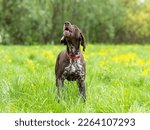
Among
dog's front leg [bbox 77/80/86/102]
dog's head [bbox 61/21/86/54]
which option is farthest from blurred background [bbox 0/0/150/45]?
dog's head [bbox 61/21/86/54]

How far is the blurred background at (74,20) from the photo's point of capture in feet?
120

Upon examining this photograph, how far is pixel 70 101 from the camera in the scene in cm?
677

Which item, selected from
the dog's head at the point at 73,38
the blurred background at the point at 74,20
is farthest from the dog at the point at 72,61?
the blurred background at the point at 74,20

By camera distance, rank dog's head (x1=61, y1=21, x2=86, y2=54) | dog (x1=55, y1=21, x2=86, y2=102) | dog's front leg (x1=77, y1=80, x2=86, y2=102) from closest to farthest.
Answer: dog's head (x1=61, y1=21, x2=86, y2=54) → dog (x1=55, y1=21, x2=86, y2=102) → dog's front leg (x1=77, y1=80, x2=86, y2=102)

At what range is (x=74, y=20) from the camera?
4809 centimetres

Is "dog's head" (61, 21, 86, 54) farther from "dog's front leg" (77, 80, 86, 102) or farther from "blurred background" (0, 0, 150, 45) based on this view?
"blurred background" (0, 0, 150, 45)

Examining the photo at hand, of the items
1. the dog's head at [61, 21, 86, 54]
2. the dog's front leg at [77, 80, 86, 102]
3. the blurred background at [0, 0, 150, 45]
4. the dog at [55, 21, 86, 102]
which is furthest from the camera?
the blurred background at [0, 0, 150, 45]

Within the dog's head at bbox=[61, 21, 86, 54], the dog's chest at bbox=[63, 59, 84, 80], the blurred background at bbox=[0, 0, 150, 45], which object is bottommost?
the blurred background at bbox=[0, 0, 150, 45]

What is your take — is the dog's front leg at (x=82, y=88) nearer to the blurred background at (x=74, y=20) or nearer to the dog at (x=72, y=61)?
the dog at (x=72, y=61)

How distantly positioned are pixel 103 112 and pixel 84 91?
894 millimetres

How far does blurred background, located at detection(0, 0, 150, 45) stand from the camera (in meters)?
36.6

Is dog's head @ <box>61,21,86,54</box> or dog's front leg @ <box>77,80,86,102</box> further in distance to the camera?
dog's front leg @ <box>77,80,86,102</box>

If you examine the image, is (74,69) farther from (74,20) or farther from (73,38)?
(74,20)

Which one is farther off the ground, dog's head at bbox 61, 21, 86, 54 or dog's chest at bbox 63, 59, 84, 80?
dog's head at bbox 61, 21, 86, 54
